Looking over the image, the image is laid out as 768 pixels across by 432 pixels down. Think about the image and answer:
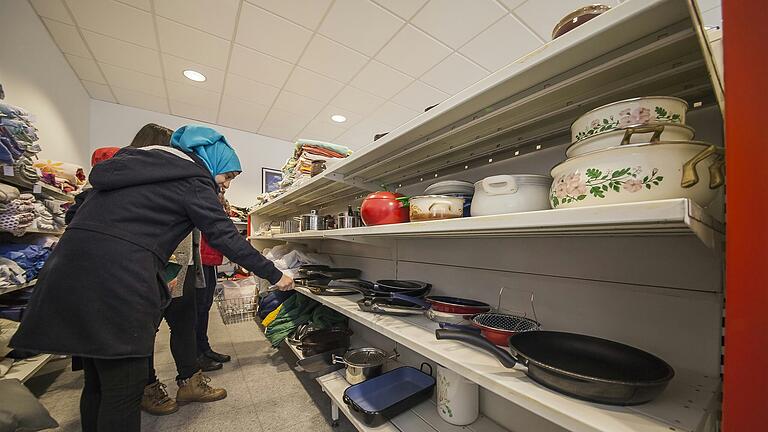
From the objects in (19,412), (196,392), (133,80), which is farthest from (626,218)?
(133,80)

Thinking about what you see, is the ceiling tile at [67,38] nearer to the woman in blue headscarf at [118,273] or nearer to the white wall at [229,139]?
the white wall at [229,139]

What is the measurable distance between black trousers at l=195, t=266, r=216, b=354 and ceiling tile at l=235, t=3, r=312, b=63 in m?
1.90

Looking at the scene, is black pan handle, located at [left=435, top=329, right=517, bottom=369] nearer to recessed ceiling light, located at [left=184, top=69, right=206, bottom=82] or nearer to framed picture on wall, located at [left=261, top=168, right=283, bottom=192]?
recessed ceiling light, located at [left=184, top=69, right=206, bottom=82]

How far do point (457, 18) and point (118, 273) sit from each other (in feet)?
7.95

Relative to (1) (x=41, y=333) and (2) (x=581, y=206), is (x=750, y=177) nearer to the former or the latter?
(2) (x=581, y=206)

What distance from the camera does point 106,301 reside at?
0.84m

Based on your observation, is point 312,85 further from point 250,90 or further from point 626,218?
point 626,218

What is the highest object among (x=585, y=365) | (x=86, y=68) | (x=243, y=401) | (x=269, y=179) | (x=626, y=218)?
(x=86, y=68)

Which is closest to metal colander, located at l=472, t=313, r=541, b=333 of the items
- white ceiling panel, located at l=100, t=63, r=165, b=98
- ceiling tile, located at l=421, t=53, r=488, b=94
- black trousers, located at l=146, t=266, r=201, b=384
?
black trousers, located at l=146, t=266, r=201, b=384

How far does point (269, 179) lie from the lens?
15.2 feet

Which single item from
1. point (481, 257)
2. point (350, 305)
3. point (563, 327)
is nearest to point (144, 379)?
point (350, 305)

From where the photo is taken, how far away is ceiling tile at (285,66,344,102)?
2725 millimetres

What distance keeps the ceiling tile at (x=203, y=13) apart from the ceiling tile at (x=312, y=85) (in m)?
0.68

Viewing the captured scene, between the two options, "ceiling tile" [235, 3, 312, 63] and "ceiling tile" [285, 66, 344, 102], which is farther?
"ceiling tile" [285, 66, 344, 102]
